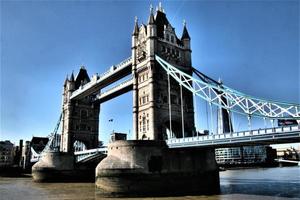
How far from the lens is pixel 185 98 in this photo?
38844 mm

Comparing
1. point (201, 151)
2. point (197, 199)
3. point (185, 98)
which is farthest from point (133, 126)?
point (197, 199)

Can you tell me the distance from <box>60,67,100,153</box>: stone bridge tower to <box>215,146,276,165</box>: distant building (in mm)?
66030

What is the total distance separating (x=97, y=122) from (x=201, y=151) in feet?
126

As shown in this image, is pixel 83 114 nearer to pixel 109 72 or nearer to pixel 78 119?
pixel 78 119

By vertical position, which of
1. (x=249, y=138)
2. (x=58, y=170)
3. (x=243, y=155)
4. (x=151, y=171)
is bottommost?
(x=243, y=155)

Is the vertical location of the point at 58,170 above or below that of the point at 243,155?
above

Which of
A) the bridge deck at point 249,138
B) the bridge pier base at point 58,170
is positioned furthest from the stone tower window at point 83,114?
the bridge deck at point 249,138

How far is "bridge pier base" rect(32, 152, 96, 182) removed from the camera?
4622 centimetres

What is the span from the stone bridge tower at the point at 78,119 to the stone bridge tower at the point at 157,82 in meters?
27.7

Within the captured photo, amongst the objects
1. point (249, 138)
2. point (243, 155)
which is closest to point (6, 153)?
point (243, 155)

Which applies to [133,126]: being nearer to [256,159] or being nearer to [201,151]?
[201,151]

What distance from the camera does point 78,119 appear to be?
63281mm

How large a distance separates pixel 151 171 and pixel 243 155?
343 feet

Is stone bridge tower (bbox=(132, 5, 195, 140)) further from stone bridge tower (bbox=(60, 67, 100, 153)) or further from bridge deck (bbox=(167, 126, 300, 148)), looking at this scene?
stone bridge tower (bbox=(60, 67, 100, 153))
